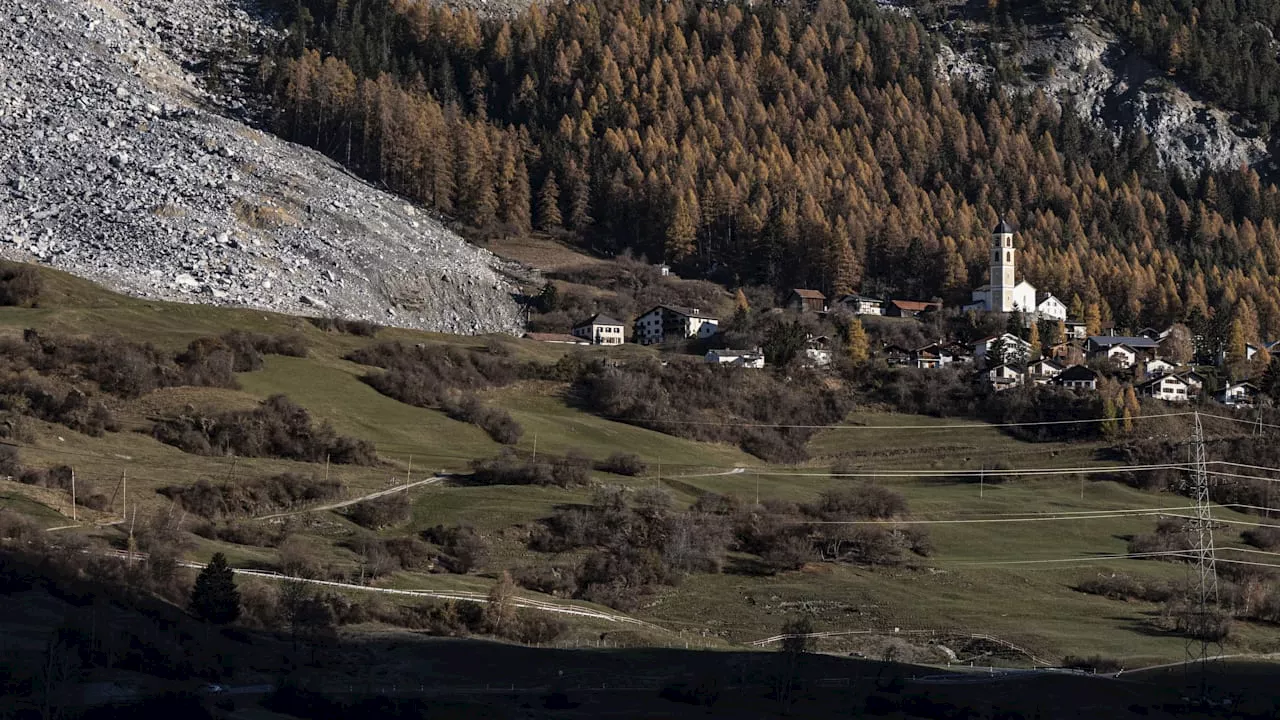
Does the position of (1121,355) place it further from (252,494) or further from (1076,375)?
(252,494)

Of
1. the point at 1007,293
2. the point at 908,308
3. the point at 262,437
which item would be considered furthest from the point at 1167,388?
the point at 262,437

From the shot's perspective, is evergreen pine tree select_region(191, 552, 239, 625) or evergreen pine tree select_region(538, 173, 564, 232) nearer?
evergreen pine tree select_region(191, 552, 239, 625)

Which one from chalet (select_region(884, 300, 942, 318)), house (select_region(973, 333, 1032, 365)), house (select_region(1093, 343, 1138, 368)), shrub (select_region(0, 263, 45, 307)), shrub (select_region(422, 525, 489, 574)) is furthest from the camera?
chalet (select_region(884, 300, 942, 318))

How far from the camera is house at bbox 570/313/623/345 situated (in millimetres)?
137875

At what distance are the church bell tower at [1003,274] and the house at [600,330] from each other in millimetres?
38482

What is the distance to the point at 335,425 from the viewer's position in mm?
95062

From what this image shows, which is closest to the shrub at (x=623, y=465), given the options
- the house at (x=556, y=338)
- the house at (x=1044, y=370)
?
the house at (x=556, y=338)

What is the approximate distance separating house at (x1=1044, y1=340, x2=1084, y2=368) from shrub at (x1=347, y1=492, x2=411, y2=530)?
75.8 meters

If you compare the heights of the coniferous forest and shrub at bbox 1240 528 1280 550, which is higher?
the coniferous forest

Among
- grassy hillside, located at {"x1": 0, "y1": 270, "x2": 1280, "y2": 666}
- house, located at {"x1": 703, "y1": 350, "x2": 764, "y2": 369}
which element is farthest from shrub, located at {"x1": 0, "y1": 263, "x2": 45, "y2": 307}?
house, located at {"x1": 703, "y1": 350, "x2": 764, "y2": 369}

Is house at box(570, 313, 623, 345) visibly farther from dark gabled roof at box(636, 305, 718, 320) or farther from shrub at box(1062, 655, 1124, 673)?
shrub at box(1062, 655, 1124, 673)

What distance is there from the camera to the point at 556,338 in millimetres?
135250

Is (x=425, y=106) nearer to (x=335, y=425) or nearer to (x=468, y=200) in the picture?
(x=468, y=200)

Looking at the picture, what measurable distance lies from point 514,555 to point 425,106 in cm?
11338
